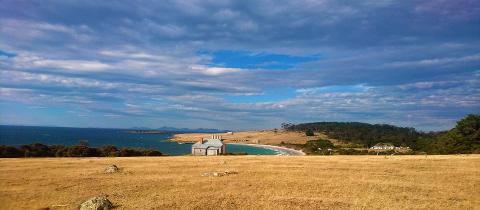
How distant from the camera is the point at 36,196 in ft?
83.4

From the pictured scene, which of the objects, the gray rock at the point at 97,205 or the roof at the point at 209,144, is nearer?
the gray rock at the point at 97,205

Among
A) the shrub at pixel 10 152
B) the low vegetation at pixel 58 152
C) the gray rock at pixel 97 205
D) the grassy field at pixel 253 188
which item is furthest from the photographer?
the low vegetation at pixel 58 152

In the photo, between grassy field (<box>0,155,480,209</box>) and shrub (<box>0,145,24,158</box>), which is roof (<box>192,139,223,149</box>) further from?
grassy field (<box>0,155,480,209</box>)

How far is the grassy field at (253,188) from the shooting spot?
75.0 feet

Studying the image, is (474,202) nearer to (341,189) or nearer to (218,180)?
(341,189)

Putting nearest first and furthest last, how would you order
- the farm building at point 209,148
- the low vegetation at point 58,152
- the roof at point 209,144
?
the low vegetation at point 58,152 → the farm building at point 209,148 → the roof at point 209,144

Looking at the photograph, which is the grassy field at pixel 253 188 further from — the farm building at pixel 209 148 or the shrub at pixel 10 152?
the farm building at pixel 209 148

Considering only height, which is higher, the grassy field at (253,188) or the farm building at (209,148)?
the farm building at (209,148)

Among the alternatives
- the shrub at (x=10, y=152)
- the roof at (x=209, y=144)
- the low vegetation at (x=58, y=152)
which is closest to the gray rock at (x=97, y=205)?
the shrub at (x=10, y=152)

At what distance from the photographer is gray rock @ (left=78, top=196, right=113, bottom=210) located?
70.0 feet

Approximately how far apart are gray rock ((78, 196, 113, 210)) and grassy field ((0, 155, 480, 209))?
635 millimetres

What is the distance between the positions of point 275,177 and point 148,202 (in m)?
12.3

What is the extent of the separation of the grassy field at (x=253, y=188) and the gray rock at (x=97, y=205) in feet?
2.08

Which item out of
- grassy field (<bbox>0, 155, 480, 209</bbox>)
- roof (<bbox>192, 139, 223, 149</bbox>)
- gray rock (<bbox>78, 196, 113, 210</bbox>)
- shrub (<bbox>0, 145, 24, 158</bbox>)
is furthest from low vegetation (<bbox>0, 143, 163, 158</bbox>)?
gray rock (<bbox>78, 196, 113, 210</bbox>)
